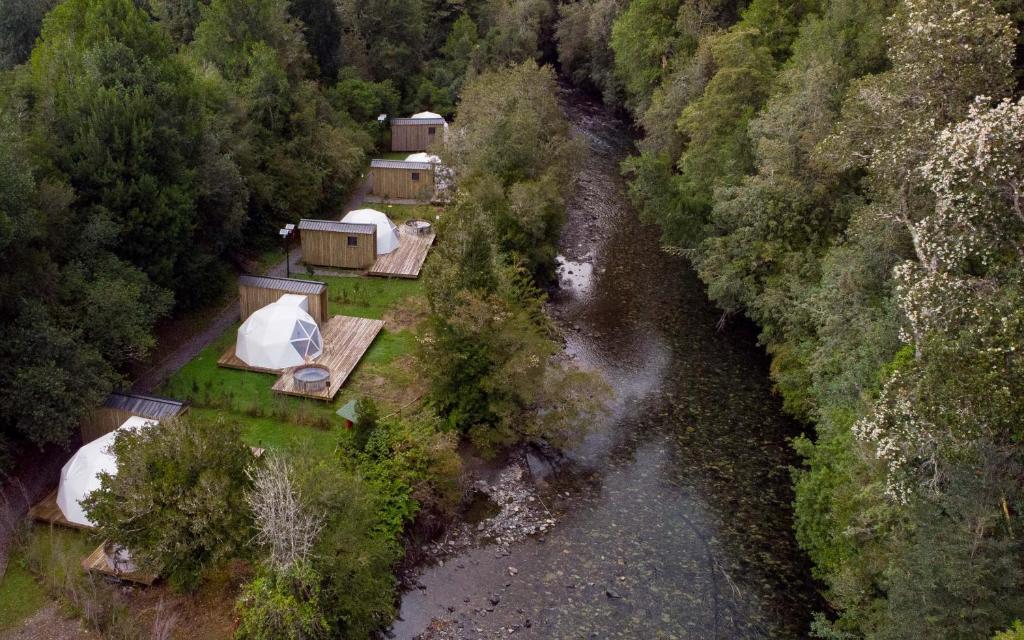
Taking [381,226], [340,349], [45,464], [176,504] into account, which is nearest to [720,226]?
[381,226]

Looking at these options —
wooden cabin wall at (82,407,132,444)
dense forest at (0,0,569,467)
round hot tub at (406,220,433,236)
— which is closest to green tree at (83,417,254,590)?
dense forest at (0,0,569,467)

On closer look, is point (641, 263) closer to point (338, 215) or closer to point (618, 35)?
point (338, 215)

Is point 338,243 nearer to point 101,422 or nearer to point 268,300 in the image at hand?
point 268,300

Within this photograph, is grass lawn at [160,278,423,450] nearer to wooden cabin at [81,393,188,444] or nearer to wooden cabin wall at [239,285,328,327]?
wooden cabin wall at [239,285,328,327]

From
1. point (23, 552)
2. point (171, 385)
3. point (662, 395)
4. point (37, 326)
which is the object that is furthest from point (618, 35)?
point (23, 552)

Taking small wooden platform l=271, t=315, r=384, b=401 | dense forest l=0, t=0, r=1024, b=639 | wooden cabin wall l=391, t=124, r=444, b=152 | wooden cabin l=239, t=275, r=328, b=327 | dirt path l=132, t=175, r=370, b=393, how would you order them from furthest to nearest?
1. wooden cabin wall l=391, t=124, r=444, b=152
2. wooden cabin l=239, t=275, r=328, b=327
3. dirt path l=132, t=175, r=370, b=393
4. small wooden platform l=271, t=315, r=384, b=401
5. dense forest l=0, t=0, r=1024, b=639

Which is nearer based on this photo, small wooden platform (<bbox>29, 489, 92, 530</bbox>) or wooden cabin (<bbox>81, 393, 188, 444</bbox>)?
small wooden platform (<bbox>29, 489, 92, 530</bbox>)
